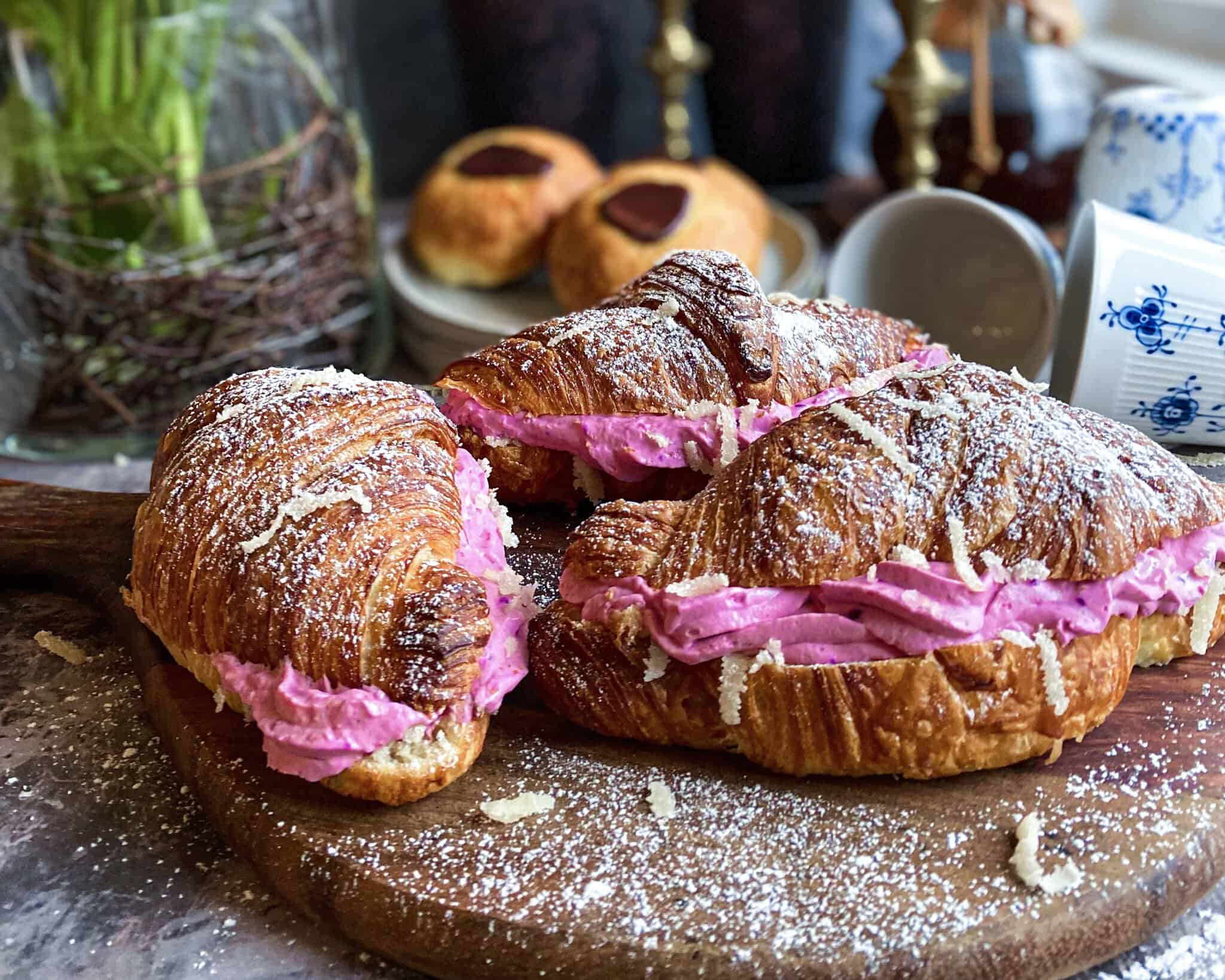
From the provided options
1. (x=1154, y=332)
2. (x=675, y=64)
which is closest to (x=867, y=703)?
(x=1154, y=332)

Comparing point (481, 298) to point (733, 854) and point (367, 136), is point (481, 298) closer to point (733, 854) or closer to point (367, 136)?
point (367, 136)

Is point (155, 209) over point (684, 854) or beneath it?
over

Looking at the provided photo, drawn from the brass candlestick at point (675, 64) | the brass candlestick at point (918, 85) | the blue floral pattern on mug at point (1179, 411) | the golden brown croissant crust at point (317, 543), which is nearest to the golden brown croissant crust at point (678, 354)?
the golden brown croissant crust at point (317, 543)

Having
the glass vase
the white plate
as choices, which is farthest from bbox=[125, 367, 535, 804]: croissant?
the white plate

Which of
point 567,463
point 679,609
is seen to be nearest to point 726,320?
point 567,463

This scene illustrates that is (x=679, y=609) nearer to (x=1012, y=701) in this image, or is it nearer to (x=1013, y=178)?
(x=1012, y=701)

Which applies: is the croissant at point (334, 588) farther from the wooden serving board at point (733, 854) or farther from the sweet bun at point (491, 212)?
the sweet bun at point (491, 212)
